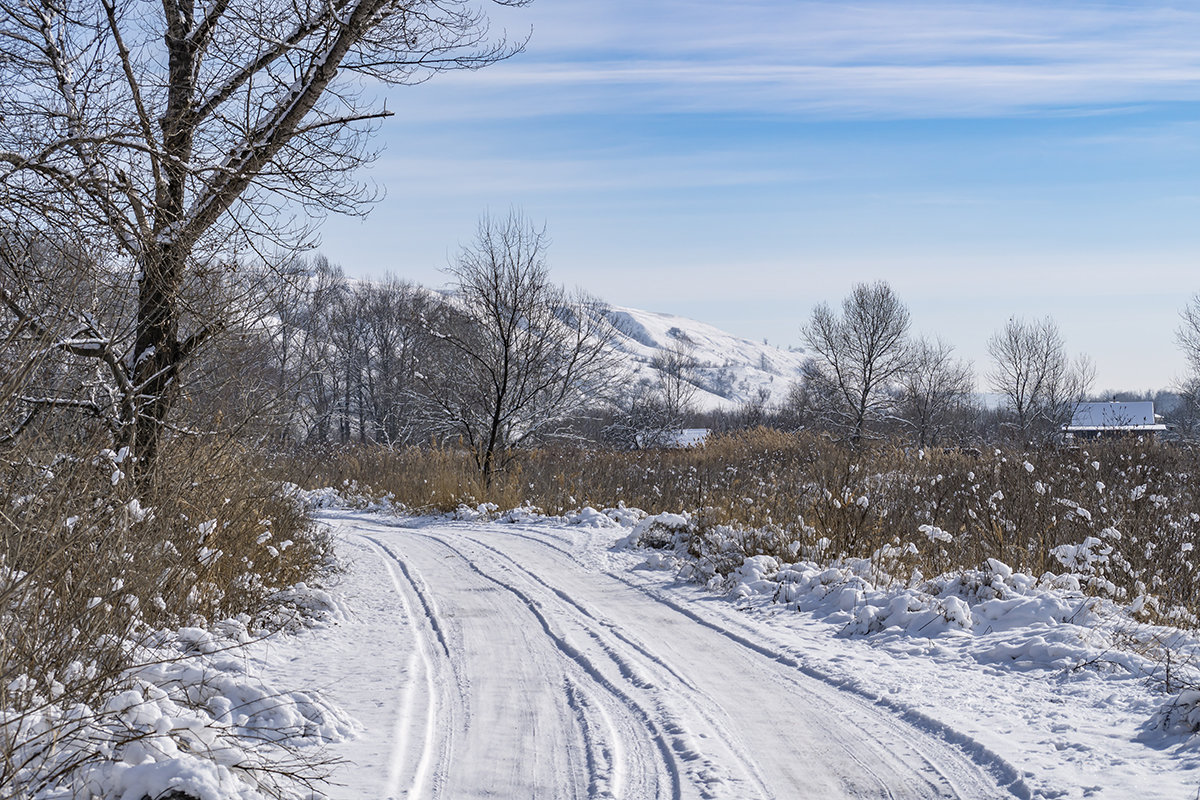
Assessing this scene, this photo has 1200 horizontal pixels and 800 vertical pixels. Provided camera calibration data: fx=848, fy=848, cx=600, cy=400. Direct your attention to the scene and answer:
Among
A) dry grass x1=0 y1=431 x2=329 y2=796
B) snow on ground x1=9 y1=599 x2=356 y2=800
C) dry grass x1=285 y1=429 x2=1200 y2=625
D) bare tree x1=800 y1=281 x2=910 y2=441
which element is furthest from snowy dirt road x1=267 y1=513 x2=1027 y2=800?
bare tree x1=800 y1=281 x2=910 y2=441

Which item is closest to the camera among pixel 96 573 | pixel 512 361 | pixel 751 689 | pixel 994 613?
pixel 96 573

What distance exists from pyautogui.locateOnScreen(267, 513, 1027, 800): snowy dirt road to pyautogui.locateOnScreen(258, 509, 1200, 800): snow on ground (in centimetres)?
2

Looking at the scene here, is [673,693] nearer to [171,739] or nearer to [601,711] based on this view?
[601,711]

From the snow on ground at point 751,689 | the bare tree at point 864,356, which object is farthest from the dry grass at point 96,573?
the bare tree at point 864,356

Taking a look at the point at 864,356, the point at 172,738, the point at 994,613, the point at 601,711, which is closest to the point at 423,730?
the point at 601,711

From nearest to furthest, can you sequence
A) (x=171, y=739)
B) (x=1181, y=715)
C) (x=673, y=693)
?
1. (x=171, y=739)
2. (x=1181, y=715)
3. (x=673, y=693)

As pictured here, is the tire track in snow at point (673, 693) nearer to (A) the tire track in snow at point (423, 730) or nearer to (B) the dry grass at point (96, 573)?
(A) the tire track in snow at point (423, 730)

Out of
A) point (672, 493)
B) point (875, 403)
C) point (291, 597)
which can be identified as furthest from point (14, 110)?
point (875, 403)

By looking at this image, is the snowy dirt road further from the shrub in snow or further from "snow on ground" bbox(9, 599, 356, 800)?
the shrub in snow

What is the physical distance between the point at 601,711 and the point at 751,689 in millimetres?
1110

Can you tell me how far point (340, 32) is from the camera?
28.6ft

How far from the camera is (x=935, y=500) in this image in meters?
13.0

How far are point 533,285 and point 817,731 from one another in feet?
60.3

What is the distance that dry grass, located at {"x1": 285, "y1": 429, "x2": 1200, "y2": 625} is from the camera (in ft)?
27.9
